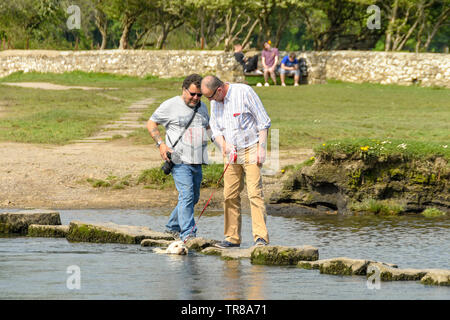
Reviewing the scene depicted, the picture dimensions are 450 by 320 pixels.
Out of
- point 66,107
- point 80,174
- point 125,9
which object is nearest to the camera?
point 80,174

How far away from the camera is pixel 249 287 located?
732 centimetres

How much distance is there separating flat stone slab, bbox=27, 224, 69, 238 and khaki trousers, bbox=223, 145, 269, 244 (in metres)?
2.03

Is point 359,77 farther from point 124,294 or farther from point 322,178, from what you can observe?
point 124,294

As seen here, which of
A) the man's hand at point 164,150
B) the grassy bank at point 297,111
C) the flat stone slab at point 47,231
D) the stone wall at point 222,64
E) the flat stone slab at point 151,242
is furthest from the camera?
the stone wall at point 222,64

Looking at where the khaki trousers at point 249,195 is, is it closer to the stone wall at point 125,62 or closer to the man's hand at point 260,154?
the man's hand at point 260,154

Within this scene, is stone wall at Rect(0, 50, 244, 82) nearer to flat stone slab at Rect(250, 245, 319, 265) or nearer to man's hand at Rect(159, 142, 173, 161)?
man's hand at Rect(159, 142, 173, 161)

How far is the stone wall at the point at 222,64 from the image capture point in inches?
1377

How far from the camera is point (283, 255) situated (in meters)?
8.57

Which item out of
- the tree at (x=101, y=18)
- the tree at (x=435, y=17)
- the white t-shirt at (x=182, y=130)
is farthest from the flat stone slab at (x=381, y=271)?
the tree at (x=101, y=18)

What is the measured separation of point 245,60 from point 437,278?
28321mm

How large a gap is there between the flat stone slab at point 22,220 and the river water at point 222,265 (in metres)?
0.51

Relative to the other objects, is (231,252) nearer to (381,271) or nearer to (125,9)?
(381,271)

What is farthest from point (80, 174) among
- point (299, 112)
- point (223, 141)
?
point (299, 112)
